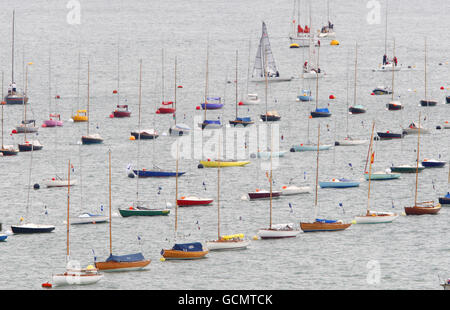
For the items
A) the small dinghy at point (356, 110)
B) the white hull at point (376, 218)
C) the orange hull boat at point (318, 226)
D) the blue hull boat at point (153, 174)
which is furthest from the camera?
the small dinghy at point (356, 110)

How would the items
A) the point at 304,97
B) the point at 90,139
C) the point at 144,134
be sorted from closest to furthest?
the point at 90,139
the point at 144,134
the point at 304,97

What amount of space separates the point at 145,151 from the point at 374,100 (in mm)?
50444

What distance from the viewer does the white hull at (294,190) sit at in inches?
4670

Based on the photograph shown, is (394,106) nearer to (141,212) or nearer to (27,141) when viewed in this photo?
(27,141)

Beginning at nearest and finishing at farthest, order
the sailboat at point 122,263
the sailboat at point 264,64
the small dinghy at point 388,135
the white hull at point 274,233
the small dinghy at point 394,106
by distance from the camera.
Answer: the sailboat at point 122,263 < the white hull at point 274,233 < the small dinghy at point 388,135 < the small dinghy at point 394,106 < the sailboat at point 264,64

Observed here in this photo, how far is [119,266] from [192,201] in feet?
86.3

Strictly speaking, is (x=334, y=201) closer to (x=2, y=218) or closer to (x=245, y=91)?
(x=2, y=218)

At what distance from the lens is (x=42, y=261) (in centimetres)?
9238

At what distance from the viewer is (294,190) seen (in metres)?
119

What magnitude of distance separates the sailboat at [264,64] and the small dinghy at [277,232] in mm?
85843

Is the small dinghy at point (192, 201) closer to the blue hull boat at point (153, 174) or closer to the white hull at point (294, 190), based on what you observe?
the white hull at point (294, 190)

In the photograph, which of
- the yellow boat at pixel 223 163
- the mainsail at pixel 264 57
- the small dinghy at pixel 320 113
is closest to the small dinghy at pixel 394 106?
the small dinghy at pixel 320 113

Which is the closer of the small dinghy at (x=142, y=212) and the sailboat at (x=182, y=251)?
the sailboat at (x=182, y=251)

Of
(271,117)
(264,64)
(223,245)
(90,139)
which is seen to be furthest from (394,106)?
(223,245)
